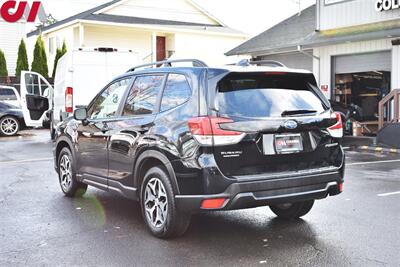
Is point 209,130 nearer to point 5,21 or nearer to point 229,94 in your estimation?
point 229,94

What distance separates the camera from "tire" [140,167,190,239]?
5289mm

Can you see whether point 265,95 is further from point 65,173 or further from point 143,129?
point 65,173

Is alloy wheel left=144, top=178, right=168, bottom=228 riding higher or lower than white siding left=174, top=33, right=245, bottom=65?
lower

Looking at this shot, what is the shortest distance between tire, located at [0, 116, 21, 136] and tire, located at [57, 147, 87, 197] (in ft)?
41.0

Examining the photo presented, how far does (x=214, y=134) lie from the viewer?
16.1 feet

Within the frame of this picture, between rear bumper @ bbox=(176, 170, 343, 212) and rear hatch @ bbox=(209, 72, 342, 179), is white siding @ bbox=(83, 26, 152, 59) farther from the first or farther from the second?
rear bumper @ bbox=(176, 170, 343, 212)

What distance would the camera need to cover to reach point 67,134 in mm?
7531

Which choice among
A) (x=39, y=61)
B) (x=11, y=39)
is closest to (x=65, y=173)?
(x=39, y=61)

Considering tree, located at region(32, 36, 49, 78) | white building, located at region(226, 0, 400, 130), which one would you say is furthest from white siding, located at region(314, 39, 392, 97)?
tree, located at region(32, 36, 49, 78)

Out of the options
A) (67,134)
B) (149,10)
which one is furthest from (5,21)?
(67,134)

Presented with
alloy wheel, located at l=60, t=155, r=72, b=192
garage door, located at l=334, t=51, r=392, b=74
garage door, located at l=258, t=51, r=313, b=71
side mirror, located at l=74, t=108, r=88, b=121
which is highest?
garage door, located at l=258, t=51, r=313, b=71

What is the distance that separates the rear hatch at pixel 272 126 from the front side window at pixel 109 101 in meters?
1.80

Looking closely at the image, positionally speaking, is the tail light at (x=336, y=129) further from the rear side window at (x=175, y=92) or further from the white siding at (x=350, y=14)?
the white siding at (x=350, y=14)

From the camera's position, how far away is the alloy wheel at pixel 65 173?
7.62 meters
